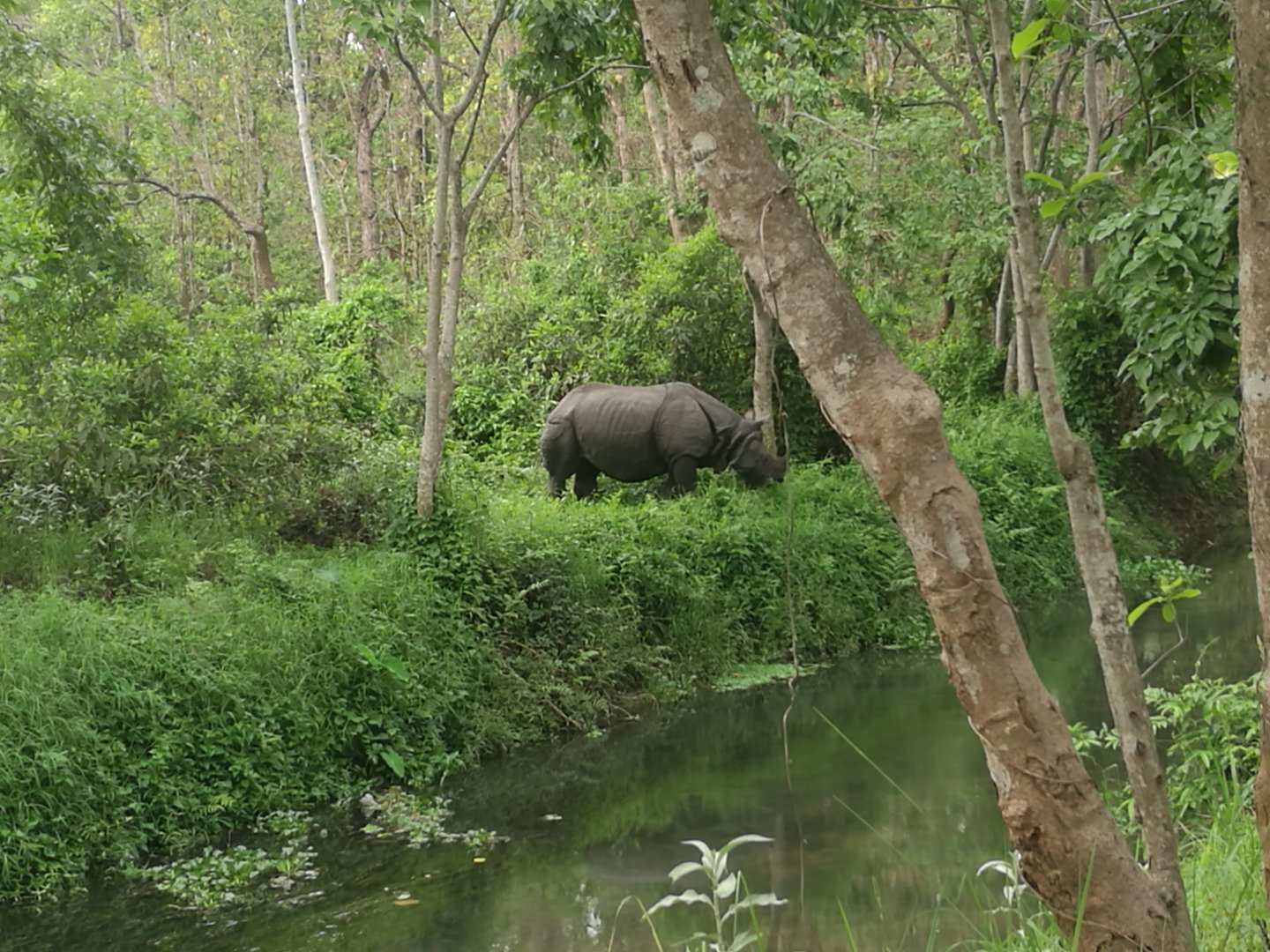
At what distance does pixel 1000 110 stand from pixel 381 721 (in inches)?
236

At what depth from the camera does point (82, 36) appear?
1010 inches

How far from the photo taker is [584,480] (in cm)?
1355

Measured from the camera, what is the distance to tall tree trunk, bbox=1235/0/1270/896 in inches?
117

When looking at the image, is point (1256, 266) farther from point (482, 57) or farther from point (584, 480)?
point (584, 480)

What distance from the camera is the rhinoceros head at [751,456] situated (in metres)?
13.3

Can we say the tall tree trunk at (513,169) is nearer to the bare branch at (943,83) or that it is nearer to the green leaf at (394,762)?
the bare branch at (943,83)

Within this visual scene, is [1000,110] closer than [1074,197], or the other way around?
[1074,197]

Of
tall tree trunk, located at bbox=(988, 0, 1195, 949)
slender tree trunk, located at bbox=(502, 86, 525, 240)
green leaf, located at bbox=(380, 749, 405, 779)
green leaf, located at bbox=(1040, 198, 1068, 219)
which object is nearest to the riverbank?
green leaf, located at bbox=(380, 749, 405, 779)

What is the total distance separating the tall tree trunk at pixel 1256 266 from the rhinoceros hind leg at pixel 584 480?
10547 mm

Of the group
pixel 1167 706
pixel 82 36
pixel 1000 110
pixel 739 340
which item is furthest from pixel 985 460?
pixel 82 36

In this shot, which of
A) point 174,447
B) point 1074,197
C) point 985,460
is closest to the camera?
point 1074,197

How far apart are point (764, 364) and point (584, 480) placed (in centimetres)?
211

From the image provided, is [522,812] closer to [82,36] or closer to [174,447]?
[174,447]

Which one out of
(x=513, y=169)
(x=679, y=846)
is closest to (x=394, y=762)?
(x=679, y=846)
